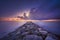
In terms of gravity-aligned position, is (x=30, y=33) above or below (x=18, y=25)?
below

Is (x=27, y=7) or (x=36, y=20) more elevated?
(x=27, y=7)

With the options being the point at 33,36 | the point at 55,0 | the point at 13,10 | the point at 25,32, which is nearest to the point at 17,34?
the point at 25,32

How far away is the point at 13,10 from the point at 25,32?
44 centimetres

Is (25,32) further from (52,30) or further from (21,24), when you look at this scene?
(52,30)

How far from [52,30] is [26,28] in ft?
1.50

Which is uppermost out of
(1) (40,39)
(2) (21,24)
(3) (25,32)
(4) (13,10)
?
(4) (13,10)

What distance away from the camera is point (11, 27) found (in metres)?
2.19

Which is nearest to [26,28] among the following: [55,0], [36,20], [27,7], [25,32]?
[25,32]

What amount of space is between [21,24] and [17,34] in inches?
7.3

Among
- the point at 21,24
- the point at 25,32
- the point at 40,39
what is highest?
the point at 21,24

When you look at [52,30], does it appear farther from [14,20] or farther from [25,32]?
[14,20]

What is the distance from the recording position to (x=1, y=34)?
215 cm

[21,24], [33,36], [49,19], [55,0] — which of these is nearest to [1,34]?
[21,24]

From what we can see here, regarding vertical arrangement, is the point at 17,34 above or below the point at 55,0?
below
